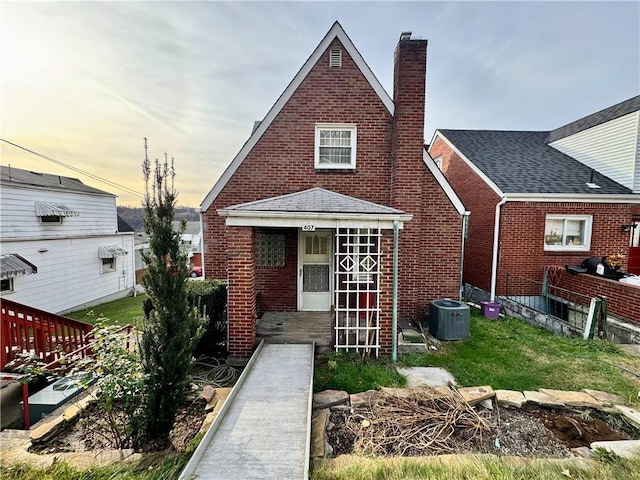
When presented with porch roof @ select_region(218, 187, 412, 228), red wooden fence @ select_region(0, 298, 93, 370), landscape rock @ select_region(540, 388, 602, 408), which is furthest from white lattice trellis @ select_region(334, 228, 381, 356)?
red wooden fence @ select_region(0, 298, 93, 370)

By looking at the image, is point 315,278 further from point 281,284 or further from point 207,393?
point 207,393

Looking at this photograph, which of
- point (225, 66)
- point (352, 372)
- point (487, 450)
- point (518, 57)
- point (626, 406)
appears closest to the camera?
point (487, 450)

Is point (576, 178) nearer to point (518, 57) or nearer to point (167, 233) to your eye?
point (518, 57)

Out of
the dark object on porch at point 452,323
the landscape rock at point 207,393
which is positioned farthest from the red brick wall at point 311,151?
the landscape rock at point 207,393

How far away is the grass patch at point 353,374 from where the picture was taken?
194 inches

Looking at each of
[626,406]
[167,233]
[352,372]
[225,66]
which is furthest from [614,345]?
[225,66]

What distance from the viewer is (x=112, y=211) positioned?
17547 mm

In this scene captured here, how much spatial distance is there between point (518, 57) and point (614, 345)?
9.67m

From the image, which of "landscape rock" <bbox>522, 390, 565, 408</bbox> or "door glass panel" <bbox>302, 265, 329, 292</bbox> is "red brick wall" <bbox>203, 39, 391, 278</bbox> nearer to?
"door glass panel" <bbox>302, 265, 329, 292</bbox>

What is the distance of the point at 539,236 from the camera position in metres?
10.1

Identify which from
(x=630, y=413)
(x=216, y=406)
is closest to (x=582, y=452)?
(x=630, y=413)

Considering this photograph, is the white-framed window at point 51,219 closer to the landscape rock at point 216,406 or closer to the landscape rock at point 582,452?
the landscape rock at point 216,406

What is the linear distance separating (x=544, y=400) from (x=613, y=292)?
6189 millimetres

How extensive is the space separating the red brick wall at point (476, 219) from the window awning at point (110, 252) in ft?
63.7
